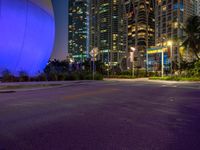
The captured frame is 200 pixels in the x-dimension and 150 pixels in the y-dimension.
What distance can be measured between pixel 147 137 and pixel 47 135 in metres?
2.16

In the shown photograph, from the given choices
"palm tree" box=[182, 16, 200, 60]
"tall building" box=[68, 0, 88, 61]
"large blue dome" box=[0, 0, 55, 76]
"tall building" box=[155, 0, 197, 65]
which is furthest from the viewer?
"tall building" box=[68, 0, 88, 61]

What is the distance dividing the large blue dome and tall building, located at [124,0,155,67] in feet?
437

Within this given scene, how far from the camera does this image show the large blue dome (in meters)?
20.6

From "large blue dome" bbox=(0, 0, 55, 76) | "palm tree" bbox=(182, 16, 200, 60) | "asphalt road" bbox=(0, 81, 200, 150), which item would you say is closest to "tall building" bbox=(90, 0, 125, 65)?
"palm tree" bbox=(182, 16, 200, 60)

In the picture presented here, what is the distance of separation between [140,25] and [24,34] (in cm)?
14201

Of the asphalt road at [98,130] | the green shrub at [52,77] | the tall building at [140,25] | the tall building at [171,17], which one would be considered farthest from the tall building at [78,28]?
the asphalt road at [98,130]

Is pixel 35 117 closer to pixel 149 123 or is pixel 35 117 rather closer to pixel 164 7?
pixel 149 123

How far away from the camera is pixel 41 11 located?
2369 cm

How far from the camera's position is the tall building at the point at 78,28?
162625mm

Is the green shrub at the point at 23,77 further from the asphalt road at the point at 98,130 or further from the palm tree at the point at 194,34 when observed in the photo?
the palm tree at the point at 194,34

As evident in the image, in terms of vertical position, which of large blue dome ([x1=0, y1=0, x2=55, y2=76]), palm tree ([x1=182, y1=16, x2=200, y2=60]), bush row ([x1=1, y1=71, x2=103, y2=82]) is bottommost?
bush row ([x1=1, y1=71, x2=103, y2=82])

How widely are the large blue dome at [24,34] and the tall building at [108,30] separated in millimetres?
127307

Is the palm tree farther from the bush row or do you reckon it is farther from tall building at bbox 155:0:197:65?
tall building at bbox 155:0:197:65

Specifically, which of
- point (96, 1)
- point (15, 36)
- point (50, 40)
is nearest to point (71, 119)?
point (15, 36)
